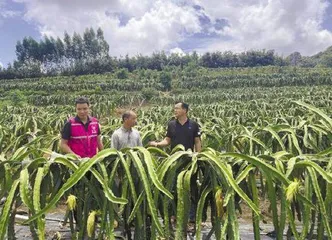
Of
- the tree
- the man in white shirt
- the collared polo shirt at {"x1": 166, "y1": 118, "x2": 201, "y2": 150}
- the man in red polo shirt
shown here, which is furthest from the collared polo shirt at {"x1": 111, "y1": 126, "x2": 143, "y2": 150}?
the tree

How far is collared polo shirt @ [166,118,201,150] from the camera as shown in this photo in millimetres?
4059

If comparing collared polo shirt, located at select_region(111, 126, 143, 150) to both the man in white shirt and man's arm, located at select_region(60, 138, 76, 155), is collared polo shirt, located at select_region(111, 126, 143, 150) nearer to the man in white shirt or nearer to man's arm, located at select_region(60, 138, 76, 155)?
the man in white shirt

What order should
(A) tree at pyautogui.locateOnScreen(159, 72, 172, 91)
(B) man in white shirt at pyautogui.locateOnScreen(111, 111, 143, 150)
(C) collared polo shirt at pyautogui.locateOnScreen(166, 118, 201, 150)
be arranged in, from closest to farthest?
(B) man in white shirt at pyautogui.locateOnScreen(111, 111, 143, 150)
(C) collared polo shirt at pyautogui.locateOnScreen(166, 118, 201, 150)
(A) tree at pyautogui.locateOnScreen(159, 72, 172, 91)

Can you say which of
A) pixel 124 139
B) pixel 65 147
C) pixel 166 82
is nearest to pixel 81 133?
pixel 65 147

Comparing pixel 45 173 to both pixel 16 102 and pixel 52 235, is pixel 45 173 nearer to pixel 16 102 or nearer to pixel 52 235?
pixel 52 235

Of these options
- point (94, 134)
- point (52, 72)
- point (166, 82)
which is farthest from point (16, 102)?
point (52, 72)

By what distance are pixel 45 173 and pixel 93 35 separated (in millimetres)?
80503

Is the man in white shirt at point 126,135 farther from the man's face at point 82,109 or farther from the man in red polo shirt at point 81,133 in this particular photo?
the man's face at point 82,109

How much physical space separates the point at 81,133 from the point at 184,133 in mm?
1116

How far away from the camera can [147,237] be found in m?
2.39

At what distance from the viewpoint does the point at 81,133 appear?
11.8ft

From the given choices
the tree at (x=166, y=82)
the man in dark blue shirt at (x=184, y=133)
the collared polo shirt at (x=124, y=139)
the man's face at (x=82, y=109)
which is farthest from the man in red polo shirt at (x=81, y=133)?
the tree at (x=166, y=82)

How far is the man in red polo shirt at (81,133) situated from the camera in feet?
11.6

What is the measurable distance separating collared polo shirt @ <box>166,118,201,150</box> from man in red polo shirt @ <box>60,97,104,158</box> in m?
0.86
